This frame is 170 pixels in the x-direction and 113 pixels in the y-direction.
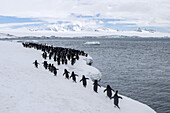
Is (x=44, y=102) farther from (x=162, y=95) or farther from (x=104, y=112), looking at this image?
(x=162, y=95)

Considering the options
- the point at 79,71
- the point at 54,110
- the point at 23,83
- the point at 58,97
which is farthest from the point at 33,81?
the point at 79,71

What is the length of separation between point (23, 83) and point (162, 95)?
17.2m

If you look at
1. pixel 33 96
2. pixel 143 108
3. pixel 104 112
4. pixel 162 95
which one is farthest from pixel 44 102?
pixel 162 95

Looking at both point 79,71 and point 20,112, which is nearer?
point 20,112

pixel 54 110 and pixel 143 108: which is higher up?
pixel 54 110

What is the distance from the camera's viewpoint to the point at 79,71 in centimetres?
2695

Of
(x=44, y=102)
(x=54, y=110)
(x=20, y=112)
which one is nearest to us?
(x=20, y=112)

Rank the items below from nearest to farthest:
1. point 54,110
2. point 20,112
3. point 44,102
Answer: point 20,112 < point 54,110 < point 44,102

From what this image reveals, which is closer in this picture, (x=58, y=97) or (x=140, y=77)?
(x=58, y=97)

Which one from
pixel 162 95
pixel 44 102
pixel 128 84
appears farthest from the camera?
pixel 128 84

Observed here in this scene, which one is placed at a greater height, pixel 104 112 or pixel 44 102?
pixel 44 102

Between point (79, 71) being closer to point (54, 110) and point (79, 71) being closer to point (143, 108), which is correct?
point (143, 108)

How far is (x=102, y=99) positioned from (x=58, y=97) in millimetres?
3988

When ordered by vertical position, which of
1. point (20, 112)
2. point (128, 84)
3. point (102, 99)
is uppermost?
point (20, 112)
